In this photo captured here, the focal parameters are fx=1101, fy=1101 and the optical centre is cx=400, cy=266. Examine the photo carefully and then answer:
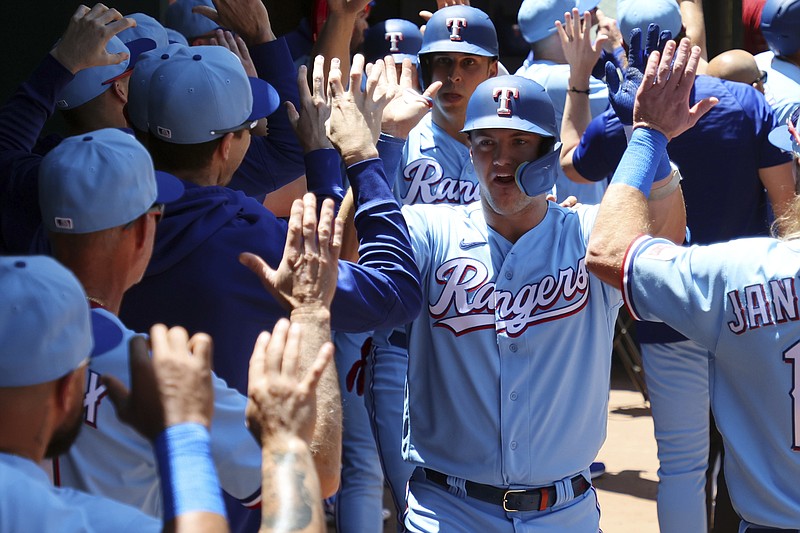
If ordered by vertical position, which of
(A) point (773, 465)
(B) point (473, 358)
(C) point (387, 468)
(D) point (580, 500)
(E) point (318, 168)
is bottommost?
(C) point (387, 468)

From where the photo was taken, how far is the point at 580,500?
10.1ft

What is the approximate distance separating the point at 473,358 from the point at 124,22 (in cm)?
162

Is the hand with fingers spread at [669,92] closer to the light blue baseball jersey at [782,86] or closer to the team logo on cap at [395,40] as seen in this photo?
the light blue baseball jersey at [782,86]

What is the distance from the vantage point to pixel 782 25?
16.2 feet

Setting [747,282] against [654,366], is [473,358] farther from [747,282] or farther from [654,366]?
[654,366]

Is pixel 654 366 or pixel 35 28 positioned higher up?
pixel 35 28

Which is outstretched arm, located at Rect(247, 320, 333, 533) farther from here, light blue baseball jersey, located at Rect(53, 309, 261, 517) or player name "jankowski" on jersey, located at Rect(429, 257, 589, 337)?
player name "jankowski" on jersey, located at Rect(429, 257, 589, 337)

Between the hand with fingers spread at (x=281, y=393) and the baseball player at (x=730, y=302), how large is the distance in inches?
39.6

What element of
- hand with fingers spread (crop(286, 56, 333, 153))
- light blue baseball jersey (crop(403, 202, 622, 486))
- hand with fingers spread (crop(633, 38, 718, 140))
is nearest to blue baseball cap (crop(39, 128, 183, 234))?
hand with fingers spread (crop(286, 56, 333, 153))

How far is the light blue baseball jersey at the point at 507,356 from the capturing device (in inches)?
119

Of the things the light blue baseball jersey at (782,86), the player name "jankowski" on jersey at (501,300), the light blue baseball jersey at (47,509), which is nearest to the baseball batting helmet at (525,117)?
the player name "jankowski" on jersey at (501,300)

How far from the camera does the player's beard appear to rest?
5.68 ft

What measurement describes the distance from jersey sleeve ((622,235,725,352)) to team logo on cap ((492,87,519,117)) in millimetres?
765

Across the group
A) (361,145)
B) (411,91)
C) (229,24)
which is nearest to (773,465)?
(361,145)
